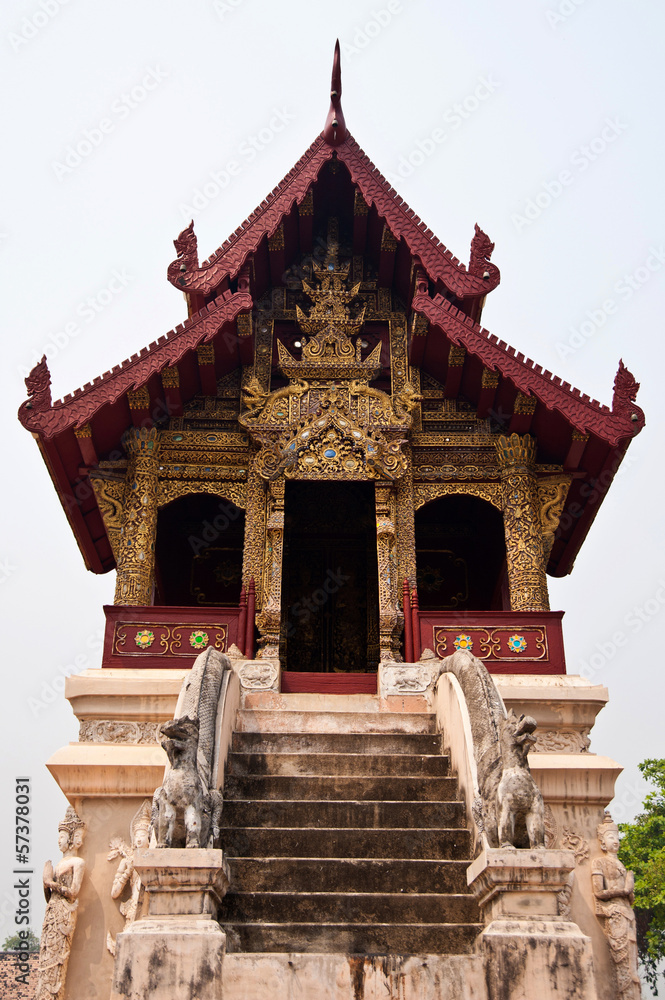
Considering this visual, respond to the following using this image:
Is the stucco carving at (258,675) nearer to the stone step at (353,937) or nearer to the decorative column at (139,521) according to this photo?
the decorative column at (139,521)

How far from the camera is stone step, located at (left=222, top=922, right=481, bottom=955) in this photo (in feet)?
17.6

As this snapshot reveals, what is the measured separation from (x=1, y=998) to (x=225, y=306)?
10804mm

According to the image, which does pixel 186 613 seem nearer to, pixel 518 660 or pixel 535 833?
pixel 518 660

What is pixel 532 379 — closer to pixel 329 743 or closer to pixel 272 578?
pixel 272 578

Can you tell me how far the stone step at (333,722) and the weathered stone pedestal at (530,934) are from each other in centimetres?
247

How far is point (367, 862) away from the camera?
5.93 m

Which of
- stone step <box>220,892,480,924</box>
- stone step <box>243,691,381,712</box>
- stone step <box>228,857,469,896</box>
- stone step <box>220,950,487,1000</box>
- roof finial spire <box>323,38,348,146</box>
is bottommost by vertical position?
stone step <box>220,950,487,1000</box>

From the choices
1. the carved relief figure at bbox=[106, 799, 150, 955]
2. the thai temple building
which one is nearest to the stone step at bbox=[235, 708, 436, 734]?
the thai temple building

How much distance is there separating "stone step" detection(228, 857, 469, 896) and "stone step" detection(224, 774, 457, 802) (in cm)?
74

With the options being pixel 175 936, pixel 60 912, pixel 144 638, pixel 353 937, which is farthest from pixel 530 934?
pixel 144 638

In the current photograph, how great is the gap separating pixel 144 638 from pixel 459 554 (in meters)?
5.96

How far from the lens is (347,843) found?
A: 6.14 meters

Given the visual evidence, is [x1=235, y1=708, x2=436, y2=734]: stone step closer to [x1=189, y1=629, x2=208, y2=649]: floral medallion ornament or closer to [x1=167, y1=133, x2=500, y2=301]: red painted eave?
[x1=189, y1=629, x2=208, y2=649]: floral medallion ornament

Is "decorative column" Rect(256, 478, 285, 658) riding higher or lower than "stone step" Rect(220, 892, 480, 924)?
higher
